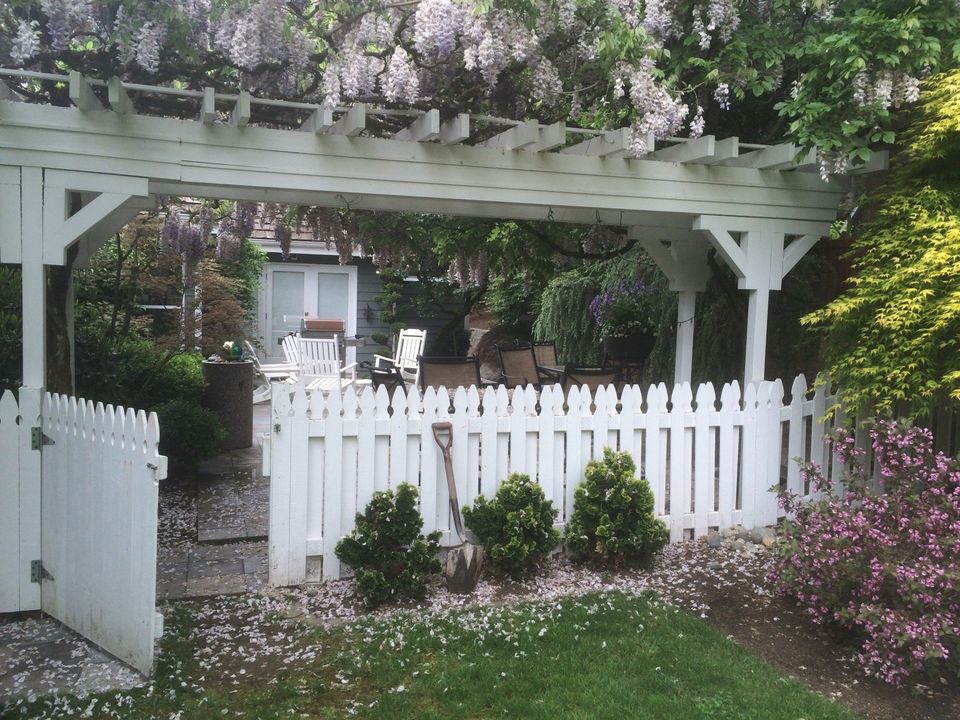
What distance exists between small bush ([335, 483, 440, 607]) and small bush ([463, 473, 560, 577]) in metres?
0.32

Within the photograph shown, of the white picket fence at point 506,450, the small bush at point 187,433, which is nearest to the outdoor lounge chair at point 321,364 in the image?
the small bush at point 187,433

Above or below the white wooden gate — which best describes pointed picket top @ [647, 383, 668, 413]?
above

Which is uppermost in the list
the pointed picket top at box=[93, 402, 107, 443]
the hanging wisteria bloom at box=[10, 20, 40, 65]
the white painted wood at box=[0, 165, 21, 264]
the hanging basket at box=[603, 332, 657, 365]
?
the hanging wisteria bloom at box=[10, 20, 40, 65]

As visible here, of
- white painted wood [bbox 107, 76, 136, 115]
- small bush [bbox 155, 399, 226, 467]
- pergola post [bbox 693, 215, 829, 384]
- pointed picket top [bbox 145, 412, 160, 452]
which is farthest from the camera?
small bush [bbox 155, 399, 226, 467]

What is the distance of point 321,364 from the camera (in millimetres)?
10539

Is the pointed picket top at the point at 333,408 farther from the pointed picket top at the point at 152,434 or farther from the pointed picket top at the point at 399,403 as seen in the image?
the pointed picket top at the point at 152,434

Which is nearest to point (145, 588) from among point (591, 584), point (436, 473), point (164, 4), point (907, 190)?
point (436, 473)

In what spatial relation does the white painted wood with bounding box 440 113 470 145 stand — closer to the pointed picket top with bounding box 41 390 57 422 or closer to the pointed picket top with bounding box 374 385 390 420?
the pointed picket top with bounding box 374 385 390 420

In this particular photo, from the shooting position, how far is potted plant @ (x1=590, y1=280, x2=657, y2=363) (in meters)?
8.73

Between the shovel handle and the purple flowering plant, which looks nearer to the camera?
the shovel handle

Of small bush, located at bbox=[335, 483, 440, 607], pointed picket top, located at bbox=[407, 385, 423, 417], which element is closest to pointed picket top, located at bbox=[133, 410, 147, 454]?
small bush, located at bbox=[335, 483, 440, 607]

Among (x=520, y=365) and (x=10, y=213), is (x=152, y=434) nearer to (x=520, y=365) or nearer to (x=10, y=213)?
(x=10, y=213)

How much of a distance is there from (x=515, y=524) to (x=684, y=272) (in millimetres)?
3381

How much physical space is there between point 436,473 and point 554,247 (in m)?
3.50
